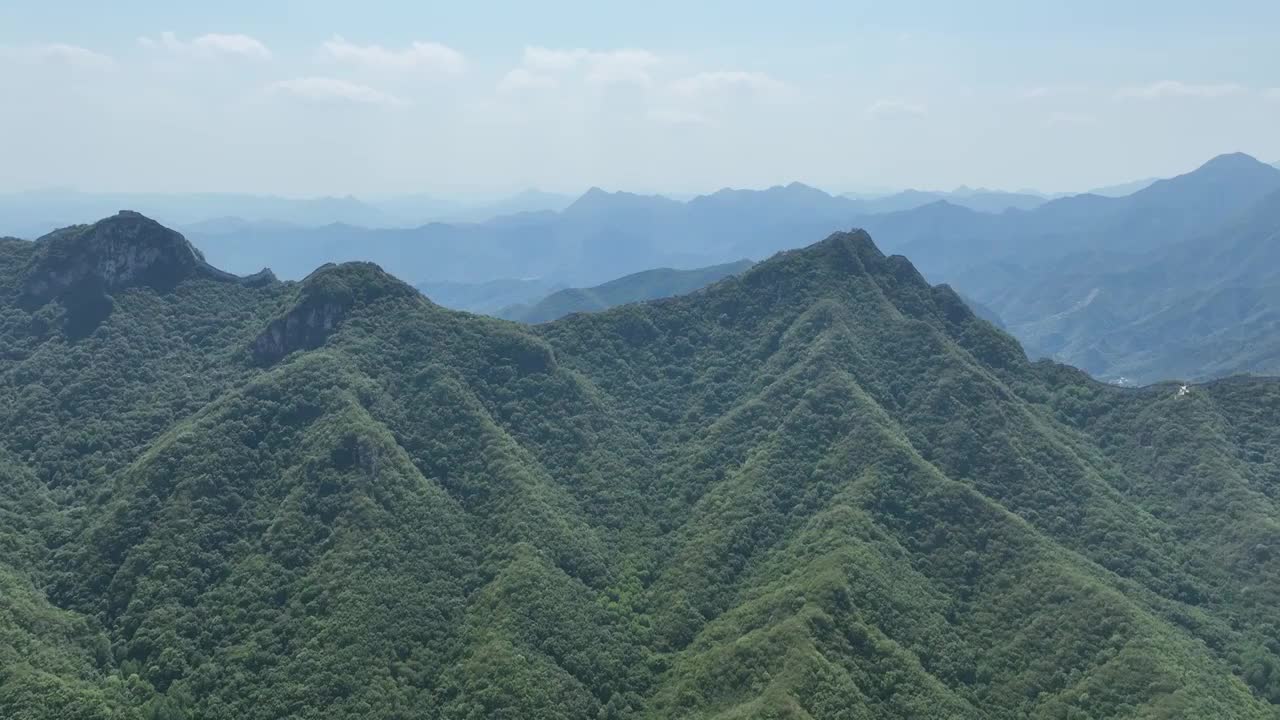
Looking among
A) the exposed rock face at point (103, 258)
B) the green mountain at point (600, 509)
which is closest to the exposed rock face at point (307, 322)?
the green mountain at point (600, 509)

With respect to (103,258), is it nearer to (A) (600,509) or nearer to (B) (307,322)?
(B) (307,322)

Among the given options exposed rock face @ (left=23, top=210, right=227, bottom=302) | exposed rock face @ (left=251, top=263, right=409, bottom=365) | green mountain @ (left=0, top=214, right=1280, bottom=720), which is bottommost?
green mountain @ (left=0, top=214, right=1280, bottom=720)

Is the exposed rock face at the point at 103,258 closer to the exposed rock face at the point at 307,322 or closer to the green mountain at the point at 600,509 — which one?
the green mountain at the point at 600,509

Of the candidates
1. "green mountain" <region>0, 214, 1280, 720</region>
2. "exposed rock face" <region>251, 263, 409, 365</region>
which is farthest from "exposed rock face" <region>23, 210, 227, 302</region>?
"exposed rock face" <region>251, 263, 409, 365</region>

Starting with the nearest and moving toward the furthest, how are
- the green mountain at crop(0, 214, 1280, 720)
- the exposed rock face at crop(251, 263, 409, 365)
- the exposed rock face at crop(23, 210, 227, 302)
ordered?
the green mountain at crop(0, 214, 1280, 720)
the exposed rock face at crop(251, 263, 409, 365)
the exposed rock face at crop(23, 210, 227, 302)

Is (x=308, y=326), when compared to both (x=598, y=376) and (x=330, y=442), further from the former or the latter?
(x=598, y=376)

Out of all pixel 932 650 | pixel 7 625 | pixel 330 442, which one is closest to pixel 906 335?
pixel 932 650

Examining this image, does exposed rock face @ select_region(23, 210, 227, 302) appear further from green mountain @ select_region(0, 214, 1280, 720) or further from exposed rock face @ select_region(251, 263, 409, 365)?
exposed rock face @ select_region(251, 263, 409, 365)

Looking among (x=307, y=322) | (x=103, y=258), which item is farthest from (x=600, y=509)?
(x=103, y=258)
